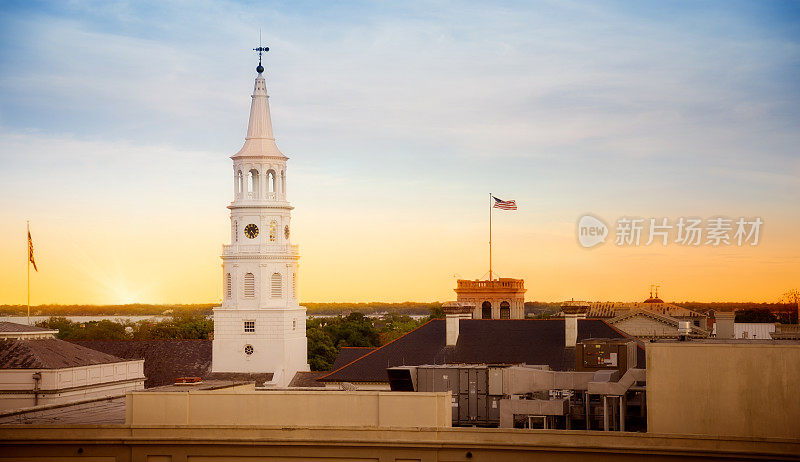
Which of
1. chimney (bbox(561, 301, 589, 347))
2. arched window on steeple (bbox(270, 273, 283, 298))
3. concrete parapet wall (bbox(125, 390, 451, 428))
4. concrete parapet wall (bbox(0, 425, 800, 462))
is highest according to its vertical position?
arched window on steeple (bbox(270, 273, 283, 298))

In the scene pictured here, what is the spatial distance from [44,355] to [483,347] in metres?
30.2

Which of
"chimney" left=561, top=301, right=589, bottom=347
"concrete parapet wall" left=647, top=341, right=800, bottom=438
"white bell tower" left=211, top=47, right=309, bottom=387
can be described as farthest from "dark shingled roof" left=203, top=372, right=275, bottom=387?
"concrete parapet wall" left=647, top=341, right=800, bottom=438

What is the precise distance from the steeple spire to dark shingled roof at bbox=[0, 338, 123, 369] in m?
26.1

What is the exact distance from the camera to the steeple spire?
10619 cm

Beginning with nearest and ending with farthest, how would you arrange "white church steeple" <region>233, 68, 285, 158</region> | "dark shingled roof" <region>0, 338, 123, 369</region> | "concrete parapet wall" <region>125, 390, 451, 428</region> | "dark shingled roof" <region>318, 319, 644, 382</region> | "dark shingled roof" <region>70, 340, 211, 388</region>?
"concrete parapet wall" <region>125, 390, 451, 428</region>
"dark shingled roof" <region>318, 319, 644, 382</region>
"dark shingled roof" <region>0, 338, 123, 369</region>
"white church steeple" <region>233, 68, 285, 158</region>
"dark shingled roof" <region>70, 340, 211, 388</region>

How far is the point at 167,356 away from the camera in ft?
375

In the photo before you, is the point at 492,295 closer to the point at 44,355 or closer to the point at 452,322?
the point at 452,322

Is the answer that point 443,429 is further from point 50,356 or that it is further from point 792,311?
point 792,311

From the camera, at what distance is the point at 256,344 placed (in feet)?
351

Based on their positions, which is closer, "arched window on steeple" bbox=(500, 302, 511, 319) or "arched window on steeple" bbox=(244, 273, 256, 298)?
"arched window on steeple" bbox=(244, 273, 256, 298)

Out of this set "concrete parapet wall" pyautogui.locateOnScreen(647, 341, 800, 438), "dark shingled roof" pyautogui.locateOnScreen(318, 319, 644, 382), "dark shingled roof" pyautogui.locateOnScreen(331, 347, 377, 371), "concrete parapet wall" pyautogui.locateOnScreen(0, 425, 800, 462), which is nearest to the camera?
"concrete parapet wall" pyautogui.locateOnScreen(647, 341, 800, 438)

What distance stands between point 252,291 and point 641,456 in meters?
78.7

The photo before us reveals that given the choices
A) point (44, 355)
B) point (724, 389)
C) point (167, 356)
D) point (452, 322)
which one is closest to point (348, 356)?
point (452, 322)

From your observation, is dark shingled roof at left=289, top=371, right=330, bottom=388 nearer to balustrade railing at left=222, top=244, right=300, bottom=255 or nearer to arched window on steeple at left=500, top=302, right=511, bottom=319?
balustrade railing at left=222, top=244, right=300, bottom=255
